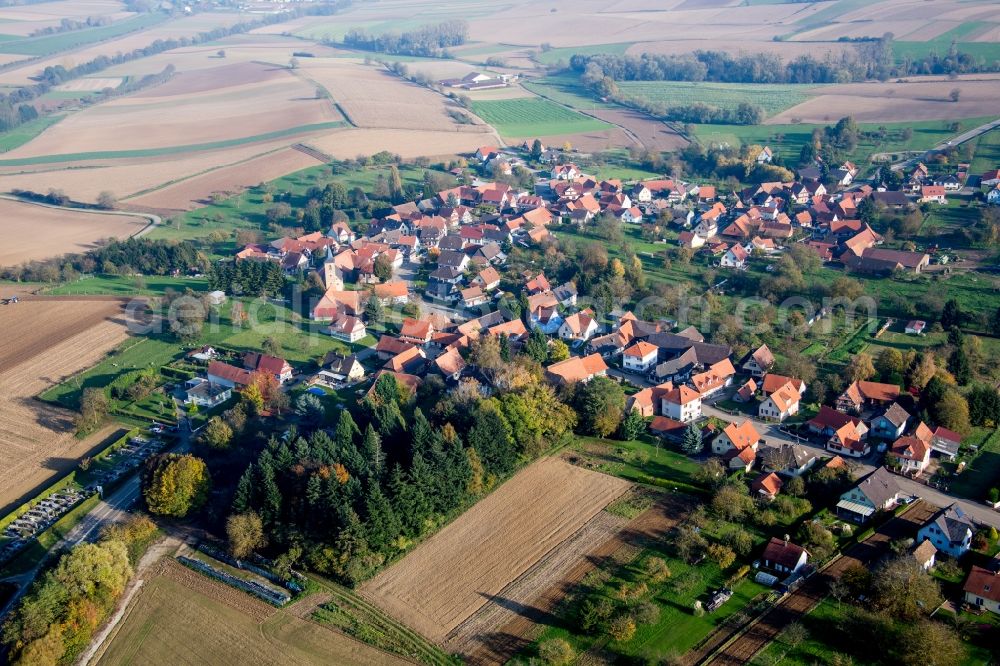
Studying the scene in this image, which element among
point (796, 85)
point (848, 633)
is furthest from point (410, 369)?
point (796, 85)

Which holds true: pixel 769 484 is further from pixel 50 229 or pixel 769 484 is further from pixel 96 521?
pixel 50 229

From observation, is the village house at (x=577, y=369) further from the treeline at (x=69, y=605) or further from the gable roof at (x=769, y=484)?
the treeline at (x=69, y=605)

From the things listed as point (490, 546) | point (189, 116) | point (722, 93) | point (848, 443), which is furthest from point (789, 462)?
point (189, 116)

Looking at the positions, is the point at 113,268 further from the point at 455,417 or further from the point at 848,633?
the point at 848,633

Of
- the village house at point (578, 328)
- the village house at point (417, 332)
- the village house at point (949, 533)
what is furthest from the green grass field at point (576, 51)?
the village house at point (949, 533)

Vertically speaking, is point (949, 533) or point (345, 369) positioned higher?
point (949, 533)
